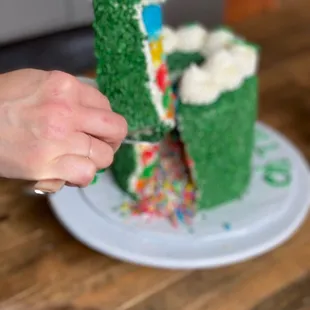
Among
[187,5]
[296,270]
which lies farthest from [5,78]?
[187,5]

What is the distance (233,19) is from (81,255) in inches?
38.7

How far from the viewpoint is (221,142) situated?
0.86 meters

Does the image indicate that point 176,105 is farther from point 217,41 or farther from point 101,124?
point 101,124

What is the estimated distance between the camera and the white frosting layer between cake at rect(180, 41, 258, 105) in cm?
80

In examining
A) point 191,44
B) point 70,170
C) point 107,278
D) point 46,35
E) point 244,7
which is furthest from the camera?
point 244,7

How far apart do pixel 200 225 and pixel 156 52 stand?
0.26 meters

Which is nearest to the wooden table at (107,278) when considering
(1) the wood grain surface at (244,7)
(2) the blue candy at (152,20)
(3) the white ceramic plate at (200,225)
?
(3) the white ceramic plate at (200,225)

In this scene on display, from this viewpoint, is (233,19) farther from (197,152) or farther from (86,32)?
(197,152)

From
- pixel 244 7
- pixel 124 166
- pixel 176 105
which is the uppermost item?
pixel 176 105

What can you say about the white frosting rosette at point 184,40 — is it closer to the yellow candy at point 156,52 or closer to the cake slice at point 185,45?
the cake slice at point 185,45

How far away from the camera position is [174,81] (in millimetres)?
848

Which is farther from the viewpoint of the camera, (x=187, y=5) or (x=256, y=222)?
(x=187, y=5)

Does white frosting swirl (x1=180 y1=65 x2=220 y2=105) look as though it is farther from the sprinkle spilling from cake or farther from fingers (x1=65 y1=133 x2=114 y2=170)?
fingers (x1=65 y1=133 x2=114 y2=170)

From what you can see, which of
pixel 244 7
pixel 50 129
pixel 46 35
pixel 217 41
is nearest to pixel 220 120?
pixel 217 41
